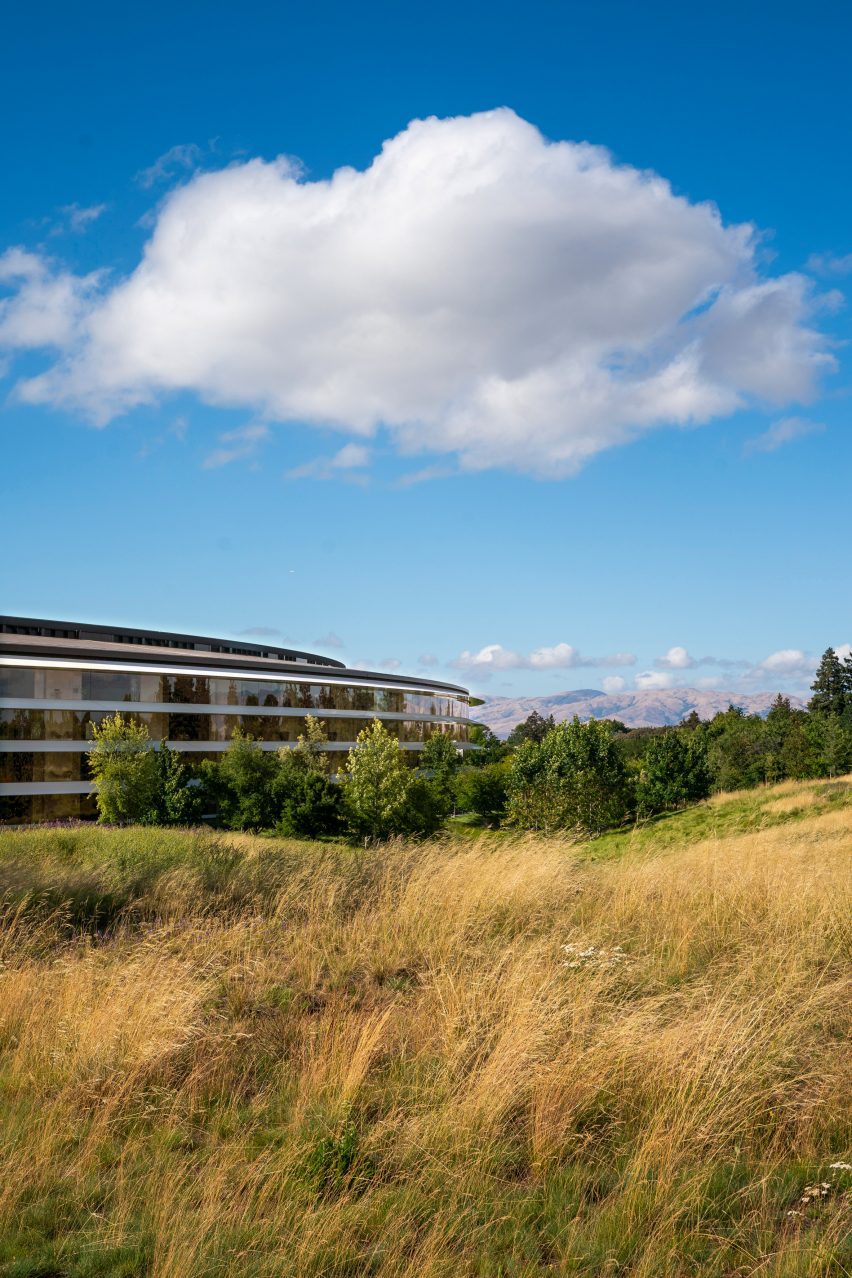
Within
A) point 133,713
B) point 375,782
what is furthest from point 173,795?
point 375,782

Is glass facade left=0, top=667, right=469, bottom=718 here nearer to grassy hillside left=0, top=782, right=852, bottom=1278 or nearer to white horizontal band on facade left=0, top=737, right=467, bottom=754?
white horizontal band on facade left=0, top=737, right=467, bottom=754

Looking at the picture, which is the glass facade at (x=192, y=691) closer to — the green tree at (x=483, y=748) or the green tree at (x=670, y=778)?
the green tree at (x=483, y=748)

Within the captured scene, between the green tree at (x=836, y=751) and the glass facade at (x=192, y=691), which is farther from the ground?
the glass facade at (x=192, y=691)

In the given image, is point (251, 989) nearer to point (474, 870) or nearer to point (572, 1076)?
point (572, 1076)

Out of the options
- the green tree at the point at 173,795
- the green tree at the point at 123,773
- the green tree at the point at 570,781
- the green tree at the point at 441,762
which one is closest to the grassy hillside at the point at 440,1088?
the green tree at the point at 123,773

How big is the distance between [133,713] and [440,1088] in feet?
175

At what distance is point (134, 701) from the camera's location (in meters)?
55.7

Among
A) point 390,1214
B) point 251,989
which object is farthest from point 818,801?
point 390,1214

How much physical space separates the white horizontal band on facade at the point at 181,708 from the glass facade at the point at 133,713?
0.06m

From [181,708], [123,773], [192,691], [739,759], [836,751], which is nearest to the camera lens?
[123,773]

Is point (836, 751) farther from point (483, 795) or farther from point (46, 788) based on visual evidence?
point (46, 788)

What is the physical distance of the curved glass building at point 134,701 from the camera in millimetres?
50312

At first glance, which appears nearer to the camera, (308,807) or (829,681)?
(308,807)

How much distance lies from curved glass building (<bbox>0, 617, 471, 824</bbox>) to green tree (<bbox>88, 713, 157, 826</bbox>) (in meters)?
2.43
